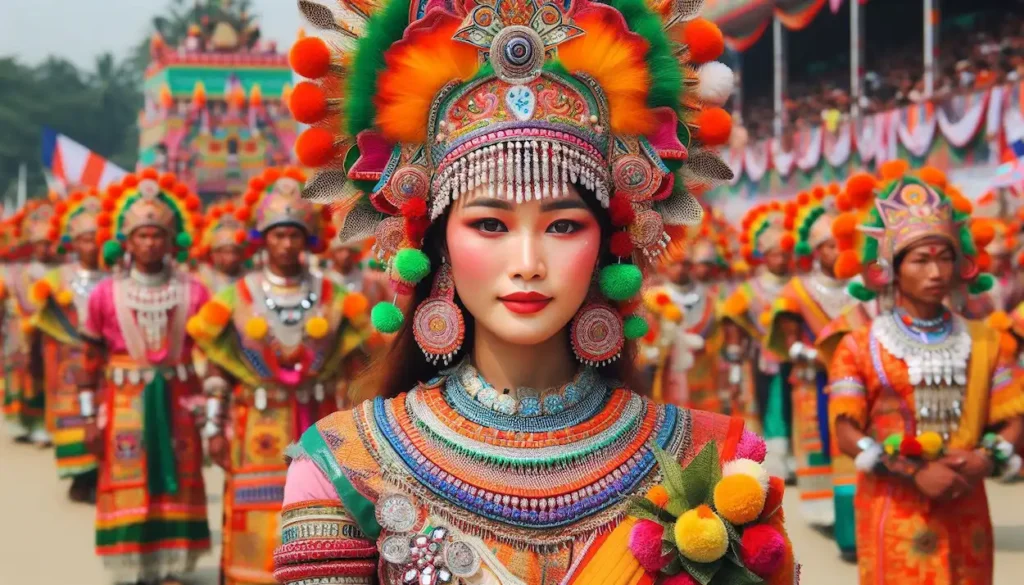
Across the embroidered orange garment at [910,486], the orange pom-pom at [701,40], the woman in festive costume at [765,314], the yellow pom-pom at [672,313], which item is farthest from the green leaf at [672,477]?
the yellow pom-pom at [672,313]

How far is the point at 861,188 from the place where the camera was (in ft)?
22.3

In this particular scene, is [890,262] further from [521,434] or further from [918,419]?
[521,434]

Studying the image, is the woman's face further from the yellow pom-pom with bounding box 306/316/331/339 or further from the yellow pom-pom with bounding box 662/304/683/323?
the yellow pom-pom with bounding box 662/304/683/323

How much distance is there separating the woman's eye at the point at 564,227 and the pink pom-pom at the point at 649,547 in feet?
2.01

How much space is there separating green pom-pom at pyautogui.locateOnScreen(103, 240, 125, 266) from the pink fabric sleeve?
597 cm

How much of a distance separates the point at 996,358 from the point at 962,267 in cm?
43

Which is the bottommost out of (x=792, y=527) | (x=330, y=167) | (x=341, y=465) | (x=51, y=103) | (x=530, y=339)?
(x=792, y=527)

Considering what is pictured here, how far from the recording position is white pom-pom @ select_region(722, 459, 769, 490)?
2.66 m

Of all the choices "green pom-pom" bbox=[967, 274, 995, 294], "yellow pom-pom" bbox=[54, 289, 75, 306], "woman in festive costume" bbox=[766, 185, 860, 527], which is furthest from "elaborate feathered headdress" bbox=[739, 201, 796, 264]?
"yellow pom-pom" bbox=[54, 289, 75, 306]

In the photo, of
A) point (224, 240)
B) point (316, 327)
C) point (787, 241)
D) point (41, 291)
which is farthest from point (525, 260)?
point (41, 291)

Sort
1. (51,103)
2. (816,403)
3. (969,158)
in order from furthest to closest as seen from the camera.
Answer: (51,103) < (969,158) < (816,403)

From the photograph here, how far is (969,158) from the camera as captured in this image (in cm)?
1809

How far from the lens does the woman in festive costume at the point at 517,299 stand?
8.93 ft

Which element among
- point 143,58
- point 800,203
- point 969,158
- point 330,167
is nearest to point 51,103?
point 143,58
